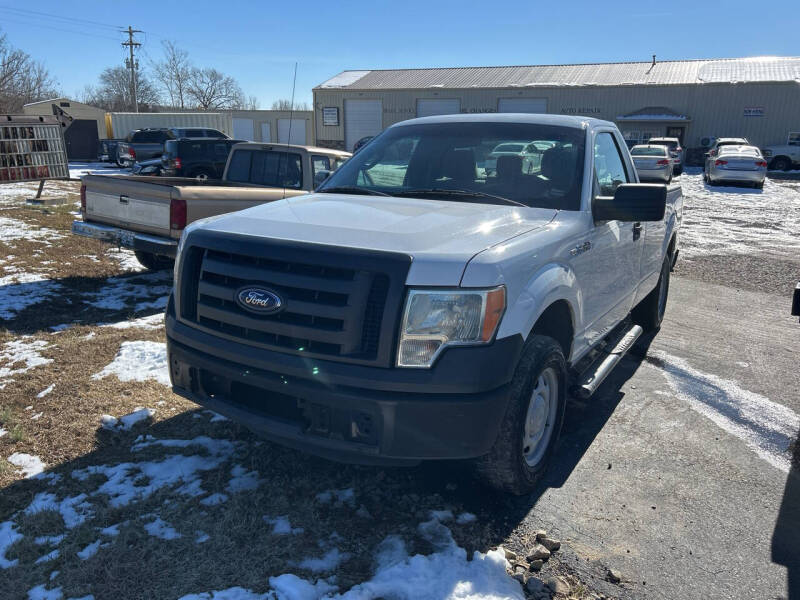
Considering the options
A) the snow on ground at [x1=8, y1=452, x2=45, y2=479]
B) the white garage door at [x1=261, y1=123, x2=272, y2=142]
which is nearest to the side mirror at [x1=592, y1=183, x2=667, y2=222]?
the snow on ground at [x1=8, y1=452, x2=45, y2=479]

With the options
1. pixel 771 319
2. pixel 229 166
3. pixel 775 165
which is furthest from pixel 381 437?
pixel 775 165

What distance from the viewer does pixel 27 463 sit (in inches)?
134

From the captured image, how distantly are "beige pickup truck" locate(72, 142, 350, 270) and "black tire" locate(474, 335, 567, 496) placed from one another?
15.2 ft

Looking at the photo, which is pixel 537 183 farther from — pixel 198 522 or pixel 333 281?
pixel 198 522

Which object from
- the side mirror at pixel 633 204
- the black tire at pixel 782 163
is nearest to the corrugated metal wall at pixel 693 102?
the black tire at pixel 782 163

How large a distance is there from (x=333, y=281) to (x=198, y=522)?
4.44 feet

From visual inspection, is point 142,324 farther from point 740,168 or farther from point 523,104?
point 523,104

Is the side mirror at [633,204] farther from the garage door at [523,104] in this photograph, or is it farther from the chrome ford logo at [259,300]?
the garage door at [523,104]

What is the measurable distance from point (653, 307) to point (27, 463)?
17.8ft

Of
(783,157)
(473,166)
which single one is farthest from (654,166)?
(473,166)

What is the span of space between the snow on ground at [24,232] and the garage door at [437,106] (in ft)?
117

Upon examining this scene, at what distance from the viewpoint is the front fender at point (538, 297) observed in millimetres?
2732

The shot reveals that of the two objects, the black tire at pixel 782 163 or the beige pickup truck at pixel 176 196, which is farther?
the black tire at pixel 782 163

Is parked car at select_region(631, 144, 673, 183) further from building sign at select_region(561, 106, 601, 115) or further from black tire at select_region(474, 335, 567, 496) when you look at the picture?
black tire at select_region(474, 335, 567, 496)
